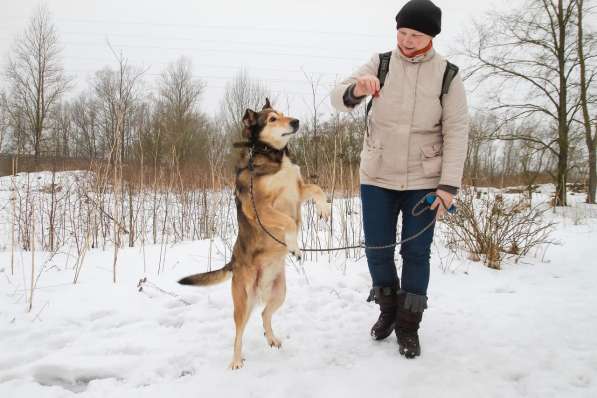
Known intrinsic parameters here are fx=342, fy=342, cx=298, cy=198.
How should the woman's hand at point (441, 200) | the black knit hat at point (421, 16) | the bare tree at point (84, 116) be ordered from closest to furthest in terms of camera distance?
the black knit hat at point (421, 16), the woman's hand at point (441, 200), the bare tree at point (84, 116)

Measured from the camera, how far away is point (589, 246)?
4910 millimetres

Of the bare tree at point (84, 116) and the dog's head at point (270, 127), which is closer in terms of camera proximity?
the dog's head at point (270, 127)

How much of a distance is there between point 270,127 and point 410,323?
1.51 m

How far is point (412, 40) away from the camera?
1912mm

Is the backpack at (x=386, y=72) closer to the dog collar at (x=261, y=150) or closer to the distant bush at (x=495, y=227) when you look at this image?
the dog collar at (x=261, y=150)

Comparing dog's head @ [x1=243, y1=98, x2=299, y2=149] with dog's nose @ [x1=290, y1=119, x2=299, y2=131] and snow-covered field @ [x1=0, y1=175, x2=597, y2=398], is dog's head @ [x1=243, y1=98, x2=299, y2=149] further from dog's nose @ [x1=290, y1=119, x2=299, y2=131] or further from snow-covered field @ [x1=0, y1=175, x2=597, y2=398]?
snow-covered field @ [x1=0, y1=175, x2=597, y2=398]

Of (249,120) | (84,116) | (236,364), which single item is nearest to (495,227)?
(249,120)

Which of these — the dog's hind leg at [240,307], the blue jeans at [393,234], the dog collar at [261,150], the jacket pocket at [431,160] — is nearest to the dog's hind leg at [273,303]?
the dog's hind leg at [240,307]

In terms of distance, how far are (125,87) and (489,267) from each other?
4.61 meters

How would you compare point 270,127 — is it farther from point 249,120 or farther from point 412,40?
point 412,40

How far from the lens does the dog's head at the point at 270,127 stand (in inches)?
85.4

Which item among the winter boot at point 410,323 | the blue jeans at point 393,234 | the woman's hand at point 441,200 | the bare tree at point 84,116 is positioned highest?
the bare tree at point 84,116

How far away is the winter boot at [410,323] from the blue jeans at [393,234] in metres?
0.06

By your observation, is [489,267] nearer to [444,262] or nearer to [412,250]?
→ [444,262]
